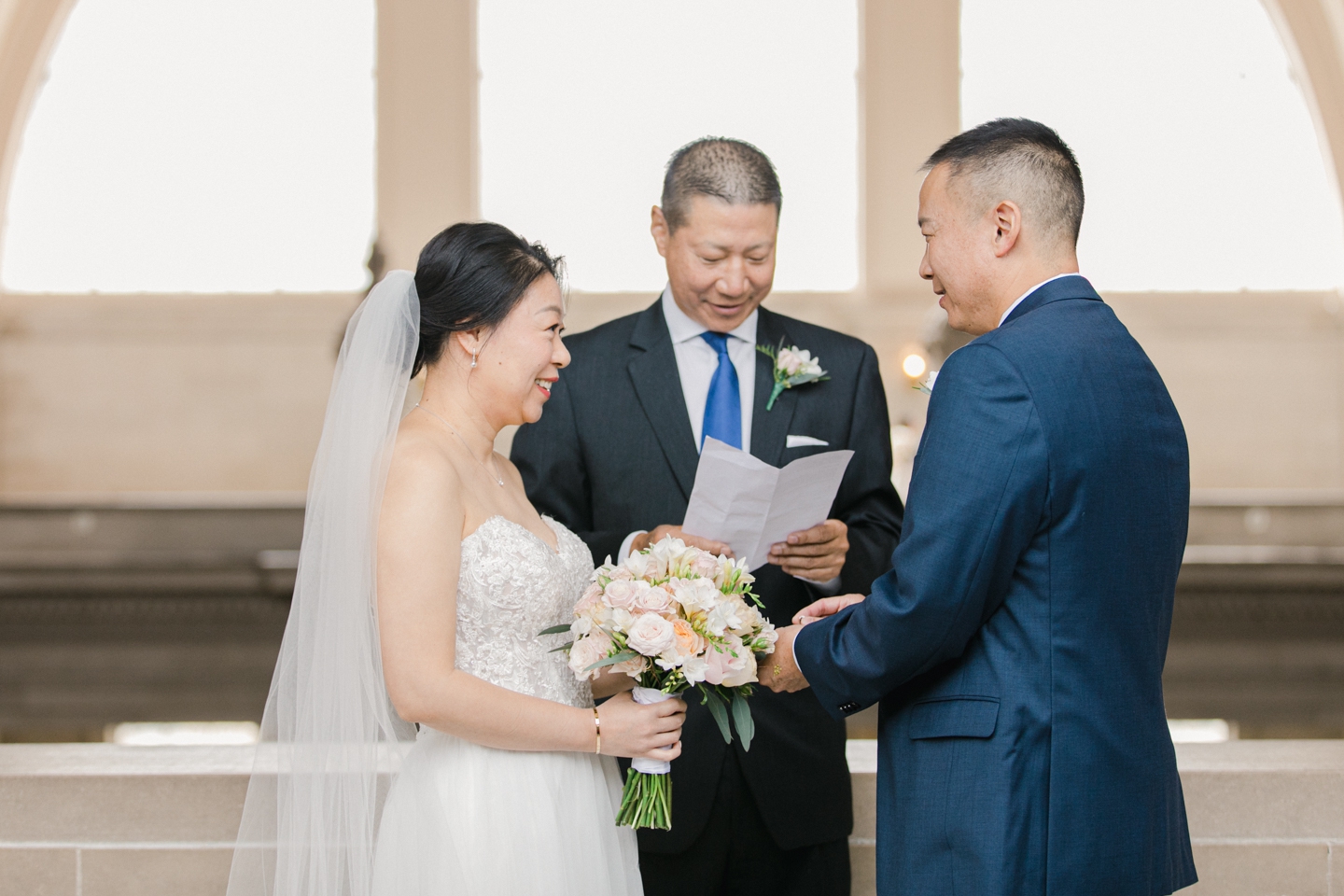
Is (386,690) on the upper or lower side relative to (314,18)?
lower

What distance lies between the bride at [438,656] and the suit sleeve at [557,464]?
46 centimetres

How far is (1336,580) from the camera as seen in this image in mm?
8078

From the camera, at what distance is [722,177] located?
2.49m

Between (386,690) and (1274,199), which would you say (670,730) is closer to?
(386,690)

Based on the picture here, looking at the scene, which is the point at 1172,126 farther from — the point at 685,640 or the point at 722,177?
the point at 685,640

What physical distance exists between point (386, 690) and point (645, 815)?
492mm

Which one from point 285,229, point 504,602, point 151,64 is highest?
point 151,64

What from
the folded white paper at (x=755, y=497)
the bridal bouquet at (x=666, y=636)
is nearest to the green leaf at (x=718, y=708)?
the bridal bouquet at (x=666, y=636)

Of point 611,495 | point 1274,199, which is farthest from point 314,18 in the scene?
point 611,495

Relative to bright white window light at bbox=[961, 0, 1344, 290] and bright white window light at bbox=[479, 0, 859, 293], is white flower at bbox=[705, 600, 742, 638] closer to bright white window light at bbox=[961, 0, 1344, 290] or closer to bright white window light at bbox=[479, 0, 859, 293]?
bright white window light at bbox=[479, 0, 859, 293]

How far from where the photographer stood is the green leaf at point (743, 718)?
72.2 inches

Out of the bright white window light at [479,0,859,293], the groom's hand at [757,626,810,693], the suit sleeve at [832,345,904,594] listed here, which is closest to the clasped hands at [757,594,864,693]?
the groom's hand at [757,626,810,693]

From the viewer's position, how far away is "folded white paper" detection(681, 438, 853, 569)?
2.04 meters

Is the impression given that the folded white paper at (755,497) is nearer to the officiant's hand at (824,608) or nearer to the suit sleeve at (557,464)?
A: the officiant's hand at (824,608)
